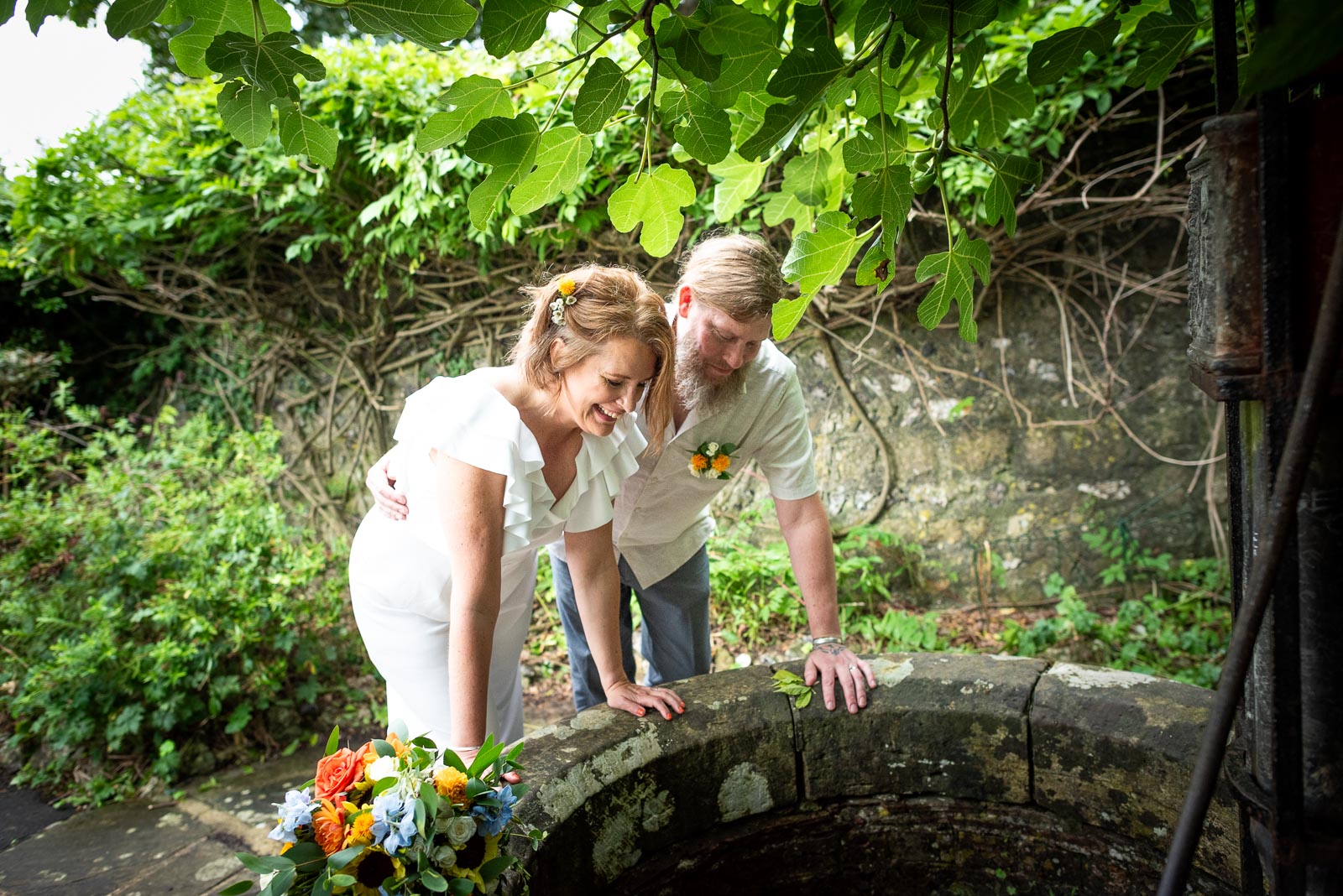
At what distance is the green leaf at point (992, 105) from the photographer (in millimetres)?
1432

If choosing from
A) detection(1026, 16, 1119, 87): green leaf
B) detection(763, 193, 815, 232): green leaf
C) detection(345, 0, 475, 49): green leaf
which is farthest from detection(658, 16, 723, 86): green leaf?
detection(763, 193, 815, 232): green leaf

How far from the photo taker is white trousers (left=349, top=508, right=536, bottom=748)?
203 cm

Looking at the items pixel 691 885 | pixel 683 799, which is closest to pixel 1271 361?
pixel 683 799

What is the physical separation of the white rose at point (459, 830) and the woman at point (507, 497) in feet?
1.79

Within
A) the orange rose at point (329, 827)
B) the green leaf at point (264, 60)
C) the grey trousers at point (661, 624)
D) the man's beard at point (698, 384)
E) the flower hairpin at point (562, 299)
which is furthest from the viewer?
the grey trousers at point (661, 624)

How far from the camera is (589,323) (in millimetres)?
1763

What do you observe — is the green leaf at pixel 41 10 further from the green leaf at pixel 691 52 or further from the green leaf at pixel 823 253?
the green leaf at pixel 823 253

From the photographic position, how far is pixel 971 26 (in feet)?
3.73

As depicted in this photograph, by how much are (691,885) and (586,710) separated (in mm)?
411

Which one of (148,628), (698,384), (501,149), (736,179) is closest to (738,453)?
(698,384)

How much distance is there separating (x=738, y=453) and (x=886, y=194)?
1.24 m

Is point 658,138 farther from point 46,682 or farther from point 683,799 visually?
point 46,682

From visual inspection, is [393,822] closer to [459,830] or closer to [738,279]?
[459,830]

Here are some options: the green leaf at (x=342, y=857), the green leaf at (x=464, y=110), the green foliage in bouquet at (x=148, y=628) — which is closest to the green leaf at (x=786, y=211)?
the green leaf at (x=464, y=110)
